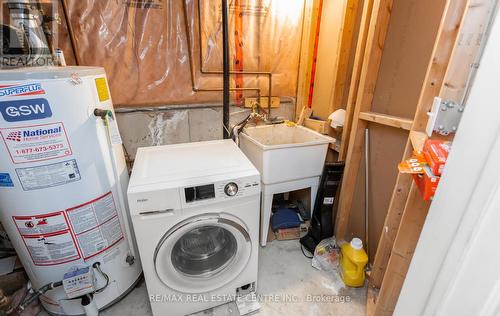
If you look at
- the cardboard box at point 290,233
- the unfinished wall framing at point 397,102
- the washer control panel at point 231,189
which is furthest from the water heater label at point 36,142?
the cardboard box at point 290,233

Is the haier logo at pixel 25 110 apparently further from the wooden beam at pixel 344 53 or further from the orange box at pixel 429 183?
the wooden beam at pixel 344 53

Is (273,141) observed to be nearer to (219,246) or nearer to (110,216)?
(219,246)

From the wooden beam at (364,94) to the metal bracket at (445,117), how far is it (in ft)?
2.91

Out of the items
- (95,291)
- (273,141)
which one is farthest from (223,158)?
(95,291)

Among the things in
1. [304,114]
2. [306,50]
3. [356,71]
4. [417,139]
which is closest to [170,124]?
[304,114]

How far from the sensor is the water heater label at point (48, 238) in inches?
44.1

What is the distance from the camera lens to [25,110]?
0.95 m

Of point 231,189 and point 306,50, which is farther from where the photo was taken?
point 306,50

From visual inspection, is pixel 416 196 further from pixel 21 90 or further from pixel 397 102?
pixel 21 90

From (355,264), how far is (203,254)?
1.00m

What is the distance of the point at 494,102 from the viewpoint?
0.38m

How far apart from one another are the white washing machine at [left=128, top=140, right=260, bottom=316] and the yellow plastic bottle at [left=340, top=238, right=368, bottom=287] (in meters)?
0.64

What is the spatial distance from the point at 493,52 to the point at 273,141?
72.1 inches

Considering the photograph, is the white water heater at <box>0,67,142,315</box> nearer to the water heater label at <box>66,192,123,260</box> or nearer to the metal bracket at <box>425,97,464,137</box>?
the water heater label at <box>66,192,123,260</box>
